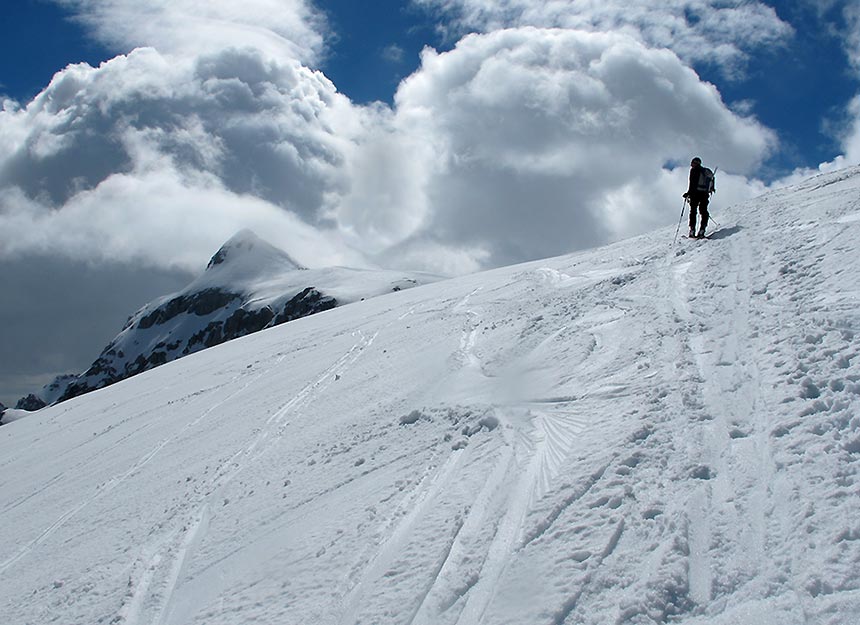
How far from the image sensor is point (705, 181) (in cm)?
1717

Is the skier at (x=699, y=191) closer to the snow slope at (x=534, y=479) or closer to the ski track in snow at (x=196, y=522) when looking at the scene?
the snow slope at (x=534, y=479)

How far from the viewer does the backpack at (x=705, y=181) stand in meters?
17.1

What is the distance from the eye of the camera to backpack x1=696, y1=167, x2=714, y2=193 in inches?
672

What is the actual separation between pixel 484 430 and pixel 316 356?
1021 cm

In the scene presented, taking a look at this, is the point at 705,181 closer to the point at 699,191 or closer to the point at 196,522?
the point at 699,191

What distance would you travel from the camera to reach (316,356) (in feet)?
59.0

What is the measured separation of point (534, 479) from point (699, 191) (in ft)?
42.5

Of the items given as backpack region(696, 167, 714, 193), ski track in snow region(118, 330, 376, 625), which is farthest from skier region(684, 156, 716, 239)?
ski track in snow region(118, 330, 376, 625)

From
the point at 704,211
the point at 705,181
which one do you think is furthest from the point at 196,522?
the point at 705,181

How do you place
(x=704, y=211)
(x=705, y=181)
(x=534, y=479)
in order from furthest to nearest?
(x=705, y=181)
(x=704, y=211)
(x=534, y=479)

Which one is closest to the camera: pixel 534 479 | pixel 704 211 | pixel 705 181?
pixel 534 479

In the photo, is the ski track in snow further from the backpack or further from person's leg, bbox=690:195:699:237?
the backpack

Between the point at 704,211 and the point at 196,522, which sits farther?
the point at 704,211

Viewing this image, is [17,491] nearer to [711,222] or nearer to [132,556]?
[132,556]
